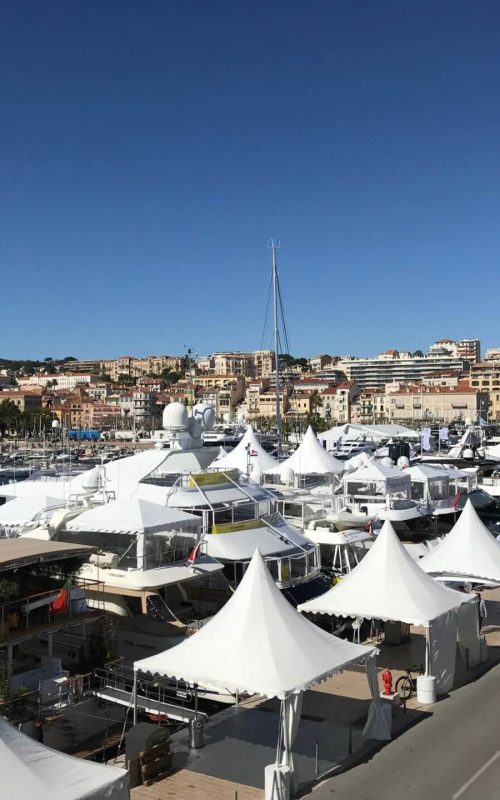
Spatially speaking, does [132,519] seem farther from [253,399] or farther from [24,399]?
[253,399]

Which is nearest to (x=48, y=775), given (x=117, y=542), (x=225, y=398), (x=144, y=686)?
(x=144, y=686)

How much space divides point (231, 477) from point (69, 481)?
25.4 feet

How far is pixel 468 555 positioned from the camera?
20.0 m

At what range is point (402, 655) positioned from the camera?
1706 cm

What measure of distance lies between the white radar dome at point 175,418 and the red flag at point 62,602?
11518 millimetres

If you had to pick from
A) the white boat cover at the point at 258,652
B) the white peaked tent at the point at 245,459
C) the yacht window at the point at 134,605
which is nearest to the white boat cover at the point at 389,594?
the white boat cover at the point at 258,652

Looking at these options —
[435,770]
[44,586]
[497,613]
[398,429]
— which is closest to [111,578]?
[44,586]

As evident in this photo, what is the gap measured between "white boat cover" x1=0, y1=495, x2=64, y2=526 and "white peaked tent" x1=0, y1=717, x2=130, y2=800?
47.0ft

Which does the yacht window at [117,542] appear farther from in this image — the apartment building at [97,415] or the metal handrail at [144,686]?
the apartment building at [97,415]

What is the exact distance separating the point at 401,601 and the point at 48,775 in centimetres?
852

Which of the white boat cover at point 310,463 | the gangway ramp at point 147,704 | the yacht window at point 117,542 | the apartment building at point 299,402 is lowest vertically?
the gangway ramp at point 147,704

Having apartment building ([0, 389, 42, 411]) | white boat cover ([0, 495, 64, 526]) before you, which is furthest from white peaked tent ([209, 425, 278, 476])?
apartment building ([0, 389, 42, 411])

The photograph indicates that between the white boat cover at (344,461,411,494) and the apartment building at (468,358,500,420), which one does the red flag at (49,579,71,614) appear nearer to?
the white boat cover at (344,461,411,494)

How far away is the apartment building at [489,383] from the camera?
15975cm
